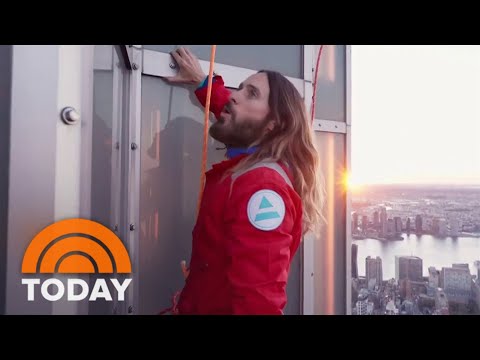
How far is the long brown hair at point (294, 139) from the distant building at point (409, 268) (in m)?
0.37

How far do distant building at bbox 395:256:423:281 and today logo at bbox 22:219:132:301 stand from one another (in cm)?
99

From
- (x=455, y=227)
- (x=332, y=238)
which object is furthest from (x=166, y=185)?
(x=455, y=227)

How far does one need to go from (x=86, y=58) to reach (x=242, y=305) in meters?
0.63


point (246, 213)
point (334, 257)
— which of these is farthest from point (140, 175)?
point (334, 257)

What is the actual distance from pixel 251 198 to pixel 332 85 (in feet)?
3.38

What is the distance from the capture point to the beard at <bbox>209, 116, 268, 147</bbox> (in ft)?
3.72

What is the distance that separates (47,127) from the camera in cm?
57

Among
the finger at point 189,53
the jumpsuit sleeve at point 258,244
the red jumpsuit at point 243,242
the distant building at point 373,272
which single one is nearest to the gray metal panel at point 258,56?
the finger at point 189,53

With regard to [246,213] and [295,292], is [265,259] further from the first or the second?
[295,292]

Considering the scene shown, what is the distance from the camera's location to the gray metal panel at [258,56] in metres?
1.29

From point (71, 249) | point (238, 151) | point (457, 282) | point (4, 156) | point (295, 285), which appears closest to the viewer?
point (4, 156)

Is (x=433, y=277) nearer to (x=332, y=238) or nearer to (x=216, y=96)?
(x=332, y=238)

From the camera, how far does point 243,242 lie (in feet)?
2.84

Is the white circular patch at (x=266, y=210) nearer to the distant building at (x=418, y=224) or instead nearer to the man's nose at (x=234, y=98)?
the man's nose at (x=234, y=98)
